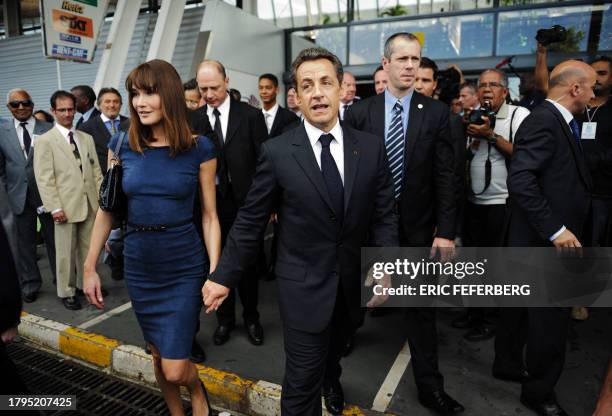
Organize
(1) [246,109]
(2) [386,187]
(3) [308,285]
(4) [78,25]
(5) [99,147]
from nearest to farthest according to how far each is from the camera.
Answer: (3) [308,285], (2) [386,187], (1) [246,109], (5) [99,147], (4) [78,25]

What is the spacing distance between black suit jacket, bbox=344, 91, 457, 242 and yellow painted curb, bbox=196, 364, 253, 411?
155 cm

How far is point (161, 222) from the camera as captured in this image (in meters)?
2.41

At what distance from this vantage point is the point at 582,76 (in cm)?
261

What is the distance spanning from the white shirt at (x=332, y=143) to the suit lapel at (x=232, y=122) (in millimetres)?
1578

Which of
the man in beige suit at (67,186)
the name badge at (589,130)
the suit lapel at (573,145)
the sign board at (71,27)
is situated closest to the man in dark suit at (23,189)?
the man in beige suit at (67,186)

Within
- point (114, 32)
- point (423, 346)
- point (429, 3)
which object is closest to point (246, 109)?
point (423, 346)

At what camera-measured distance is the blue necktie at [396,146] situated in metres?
2.71

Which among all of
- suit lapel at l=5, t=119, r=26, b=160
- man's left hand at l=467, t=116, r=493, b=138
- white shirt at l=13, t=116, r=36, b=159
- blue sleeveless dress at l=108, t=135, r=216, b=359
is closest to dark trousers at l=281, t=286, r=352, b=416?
blue sleeveless dress at l=108, t=135, r=216, b=359

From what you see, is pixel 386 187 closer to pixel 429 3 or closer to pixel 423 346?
pixel 423 346

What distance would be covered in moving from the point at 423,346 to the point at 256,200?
1.47 metres

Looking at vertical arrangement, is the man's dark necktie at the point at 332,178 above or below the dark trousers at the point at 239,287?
above

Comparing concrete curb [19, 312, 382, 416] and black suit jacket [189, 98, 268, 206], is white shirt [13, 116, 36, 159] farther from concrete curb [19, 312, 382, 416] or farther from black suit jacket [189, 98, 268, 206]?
black suit jacket [189, 98, 268, 206]

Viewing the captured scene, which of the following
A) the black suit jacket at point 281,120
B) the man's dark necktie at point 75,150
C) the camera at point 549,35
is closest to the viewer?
the camera at point 549,35

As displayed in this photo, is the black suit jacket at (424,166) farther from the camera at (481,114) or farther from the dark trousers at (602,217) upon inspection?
the dark trousers at (602,217)
